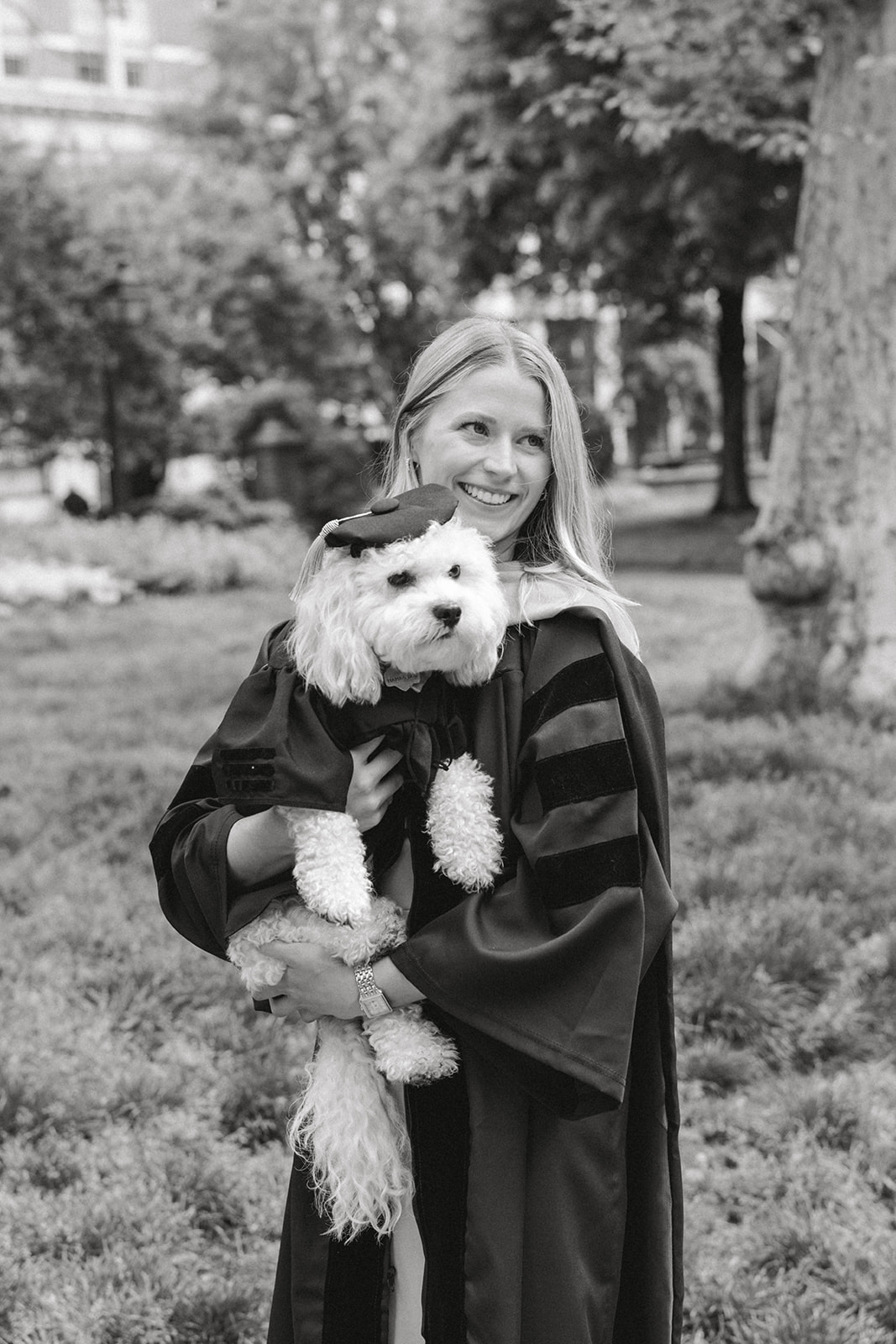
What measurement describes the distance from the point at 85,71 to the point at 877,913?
7407 centimetres

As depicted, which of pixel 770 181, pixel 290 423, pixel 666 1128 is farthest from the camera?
pixel 290 423

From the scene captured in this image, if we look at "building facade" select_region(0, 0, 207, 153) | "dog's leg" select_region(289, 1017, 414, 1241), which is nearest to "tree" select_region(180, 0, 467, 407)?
"dog's leg" select_region(289, 1017, 414, 1241)

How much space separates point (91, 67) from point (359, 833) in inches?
2980

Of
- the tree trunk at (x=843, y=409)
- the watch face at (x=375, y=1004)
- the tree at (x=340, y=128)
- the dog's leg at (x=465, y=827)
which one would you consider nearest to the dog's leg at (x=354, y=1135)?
the watch face at (x=375, y=1004)

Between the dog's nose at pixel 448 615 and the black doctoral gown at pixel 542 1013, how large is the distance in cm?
23

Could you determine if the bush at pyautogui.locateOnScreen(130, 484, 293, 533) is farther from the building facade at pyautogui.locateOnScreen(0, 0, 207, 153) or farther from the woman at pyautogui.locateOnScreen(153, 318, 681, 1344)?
the building facade at pyautogui.locateOnScreen(0, 0, 207, 153)

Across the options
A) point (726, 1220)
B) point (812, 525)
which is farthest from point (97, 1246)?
point (812, 525)

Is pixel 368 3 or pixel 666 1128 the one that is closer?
pixel 666 1128

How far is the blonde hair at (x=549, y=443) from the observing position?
219cm

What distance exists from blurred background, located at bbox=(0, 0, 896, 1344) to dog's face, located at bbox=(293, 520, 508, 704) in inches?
62.1

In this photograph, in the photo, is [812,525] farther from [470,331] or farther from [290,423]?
[290,423]

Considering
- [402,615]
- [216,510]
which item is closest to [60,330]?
[216,510]

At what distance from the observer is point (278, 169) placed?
29.0 m

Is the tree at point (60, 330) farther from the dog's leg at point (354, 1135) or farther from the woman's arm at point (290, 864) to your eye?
the dog's leg at point (354, 1135)
